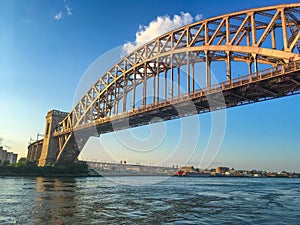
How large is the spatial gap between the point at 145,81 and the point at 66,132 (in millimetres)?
27870

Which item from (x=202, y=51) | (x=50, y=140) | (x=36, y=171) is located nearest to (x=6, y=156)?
(x=50, y=140)

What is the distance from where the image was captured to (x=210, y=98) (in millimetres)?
32062

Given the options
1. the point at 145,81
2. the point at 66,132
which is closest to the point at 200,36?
the point at 145,81

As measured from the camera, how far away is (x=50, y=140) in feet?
237

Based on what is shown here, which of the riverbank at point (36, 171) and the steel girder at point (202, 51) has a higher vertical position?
the steel girder at point (202, 51)

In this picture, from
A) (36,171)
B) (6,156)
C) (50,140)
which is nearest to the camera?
(36,171)

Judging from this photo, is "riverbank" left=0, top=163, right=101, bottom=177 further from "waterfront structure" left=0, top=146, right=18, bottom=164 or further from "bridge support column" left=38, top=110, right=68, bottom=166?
"waterfront structure" left=0, top=146, right=18, bottom=164

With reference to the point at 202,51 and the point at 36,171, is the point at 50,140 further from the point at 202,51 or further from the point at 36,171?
the point at 202,51

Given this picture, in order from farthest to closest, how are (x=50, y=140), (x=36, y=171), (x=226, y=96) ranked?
(x=50, y=140) → (x=36, y=171) → (x=226, y=96)

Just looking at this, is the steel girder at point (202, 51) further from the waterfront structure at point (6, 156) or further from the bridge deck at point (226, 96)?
the waterfront structure at point (6, 156)

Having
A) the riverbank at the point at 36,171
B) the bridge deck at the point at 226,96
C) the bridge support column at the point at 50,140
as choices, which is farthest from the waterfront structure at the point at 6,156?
the bridge deck at the point at 226,96

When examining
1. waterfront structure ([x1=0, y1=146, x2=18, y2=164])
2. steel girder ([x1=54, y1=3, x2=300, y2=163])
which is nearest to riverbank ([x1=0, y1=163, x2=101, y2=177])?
steel girder ([x1=54, y1=3, x2=300, y2=163])

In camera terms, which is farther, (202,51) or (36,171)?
(36,171)

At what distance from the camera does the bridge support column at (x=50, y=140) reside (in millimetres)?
70875
